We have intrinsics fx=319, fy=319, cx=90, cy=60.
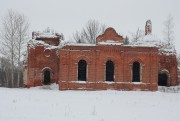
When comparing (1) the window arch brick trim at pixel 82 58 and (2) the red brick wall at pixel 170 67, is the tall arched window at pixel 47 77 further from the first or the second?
(2) the red brick wall at pixel 170 67

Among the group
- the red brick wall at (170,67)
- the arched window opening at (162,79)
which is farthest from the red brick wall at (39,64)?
the red brick wall at (170,67)

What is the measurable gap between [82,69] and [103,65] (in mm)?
1934

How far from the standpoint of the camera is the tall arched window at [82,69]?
28.8 metres

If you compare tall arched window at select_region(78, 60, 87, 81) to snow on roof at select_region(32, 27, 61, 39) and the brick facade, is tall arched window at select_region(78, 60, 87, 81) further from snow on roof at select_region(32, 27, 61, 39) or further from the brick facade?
Answer: snow on roof at select_region(32, 27, 61, 39)

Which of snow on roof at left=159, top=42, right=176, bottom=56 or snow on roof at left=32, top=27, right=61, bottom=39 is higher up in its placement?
snow on roof at left=32, top=27, right=61, bottom=39

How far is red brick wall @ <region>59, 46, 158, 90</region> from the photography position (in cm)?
2841

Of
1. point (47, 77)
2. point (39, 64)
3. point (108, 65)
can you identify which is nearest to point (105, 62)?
point (108, 65)

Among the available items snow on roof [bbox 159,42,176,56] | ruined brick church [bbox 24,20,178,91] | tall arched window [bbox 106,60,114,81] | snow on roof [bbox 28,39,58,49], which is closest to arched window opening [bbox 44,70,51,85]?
snow on roof [bbox 28,39,58,49]

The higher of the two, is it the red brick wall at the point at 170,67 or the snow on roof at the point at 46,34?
the snow on roof at the point at 46,34

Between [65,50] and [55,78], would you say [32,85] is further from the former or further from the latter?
[65,50]

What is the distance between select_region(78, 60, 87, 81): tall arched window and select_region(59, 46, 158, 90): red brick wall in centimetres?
36

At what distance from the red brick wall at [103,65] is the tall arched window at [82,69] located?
358mm

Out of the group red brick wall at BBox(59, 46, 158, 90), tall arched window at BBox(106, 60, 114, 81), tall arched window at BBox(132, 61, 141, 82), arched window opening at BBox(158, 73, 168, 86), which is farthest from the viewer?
arched window opening at BBox(158, 73, 168, 86)

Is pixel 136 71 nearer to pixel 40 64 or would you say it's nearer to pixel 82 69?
pixel 82 69
